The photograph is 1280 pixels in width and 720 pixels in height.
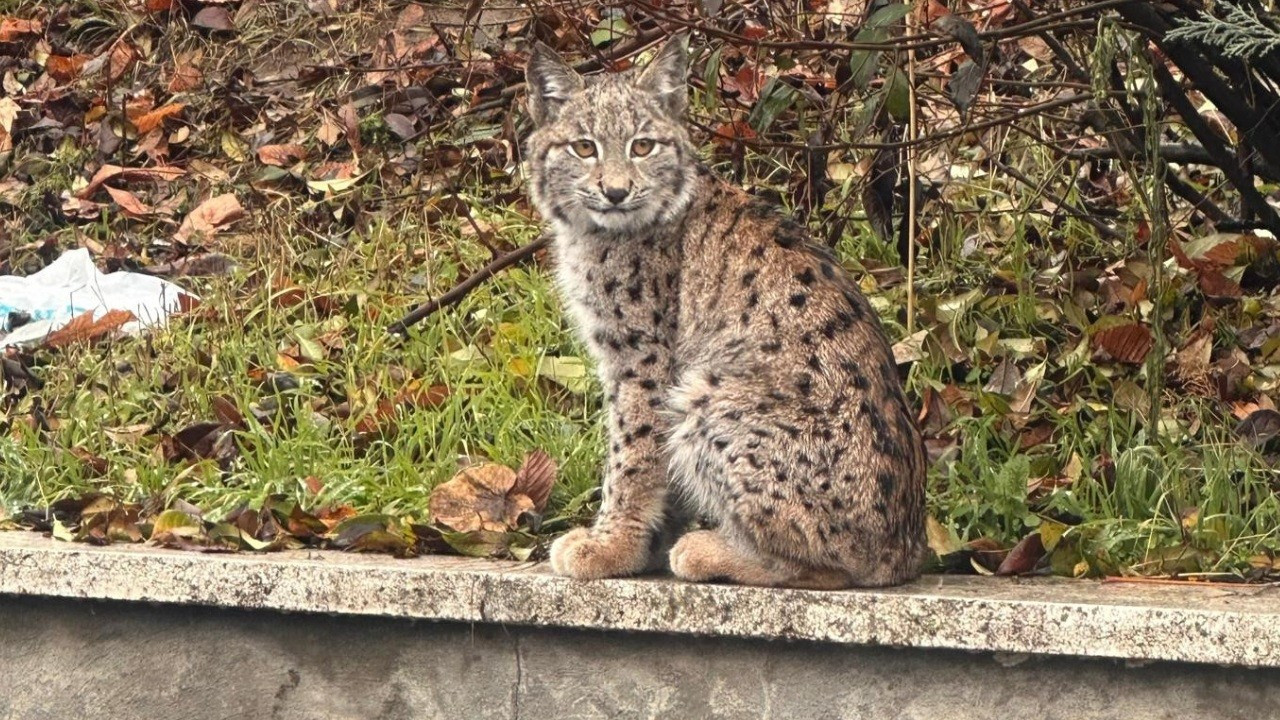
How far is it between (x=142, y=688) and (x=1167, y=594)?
2.40 metres

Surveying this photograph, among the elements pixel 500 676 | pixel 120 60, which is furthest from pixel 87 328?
pixel 500 676

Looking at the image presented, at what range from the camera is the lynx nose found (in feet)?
14.1

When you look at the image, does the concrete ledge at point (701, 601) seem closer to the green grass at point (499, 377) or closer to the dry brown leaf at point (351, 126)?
the green grass at point (499, 377)

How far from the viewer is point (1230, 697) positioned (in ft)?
11.4

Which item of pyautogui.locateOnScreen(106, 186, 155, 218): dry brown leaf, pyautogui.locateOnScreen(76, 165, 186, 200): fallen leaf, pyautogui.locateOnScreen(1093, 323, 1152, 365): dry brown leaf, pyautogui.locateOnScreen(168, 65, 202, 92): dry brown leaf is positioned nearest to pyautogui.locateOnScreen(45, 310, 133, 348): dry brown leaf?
pyautogui.locateOnScreen(106, 186, 155, 218): dry brown leaf

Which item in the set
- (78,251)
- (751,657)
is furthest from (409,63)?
(751,657)

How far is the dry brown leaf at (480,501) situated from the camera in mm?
4543

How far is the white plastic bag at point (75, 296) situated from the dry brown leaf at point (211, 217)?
1.29ft

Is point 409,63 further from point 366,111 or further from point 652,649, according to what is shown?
point 652,649

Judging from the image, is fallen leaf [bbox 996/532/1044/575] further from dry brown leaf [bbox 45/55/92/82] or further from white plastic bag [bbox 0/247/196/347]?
dry brown leaf [bbox 45/55/92/82]

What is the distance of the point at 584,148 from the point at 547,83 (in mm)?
233

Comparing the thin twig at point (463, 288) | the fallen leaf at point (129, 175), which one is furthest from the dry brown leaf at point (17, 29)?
the thin twig at point (463, 288)

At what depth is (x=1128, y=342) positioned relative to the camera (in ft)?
16.9

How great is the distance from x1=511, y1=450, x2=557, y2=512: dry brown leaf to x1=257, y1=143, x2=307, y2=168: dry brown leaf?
3.08m
